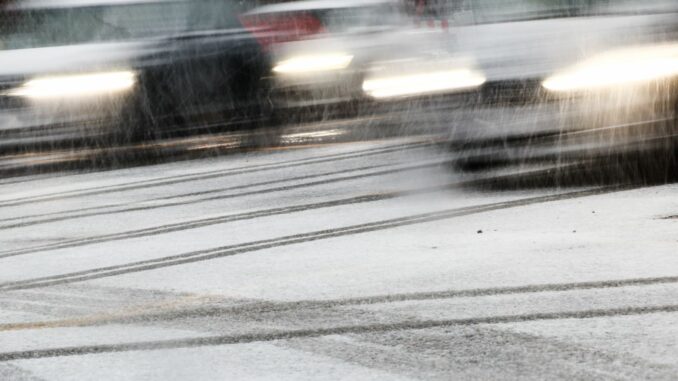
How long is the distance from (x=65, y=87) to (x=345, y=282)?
7928 mm

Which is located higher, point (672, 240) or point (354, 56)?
point (354, 56)

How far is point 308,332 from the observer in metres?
6.38

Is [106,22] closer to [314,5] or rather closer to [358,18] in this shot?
[314,5]

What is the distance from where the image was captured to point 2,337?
6676 millimetres

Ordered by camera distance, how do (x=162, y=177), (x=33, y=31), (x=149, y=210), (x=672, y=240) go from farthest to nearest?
(x=33, y=31)
(x=162, y=177)
(x=149, y=210)
(x=672, y=240)

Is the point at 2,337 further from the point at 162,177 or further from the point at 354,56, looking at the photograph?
the point at 354,56

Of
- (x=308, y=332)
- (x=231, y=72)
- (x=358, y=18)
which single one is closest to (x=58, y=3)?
(x=231, y=72)

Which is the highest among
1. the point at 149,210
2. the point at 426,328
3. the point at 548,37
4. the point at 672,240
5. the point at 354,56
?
the point at 354,56

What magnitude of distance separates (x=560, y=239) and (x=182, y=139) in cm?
819

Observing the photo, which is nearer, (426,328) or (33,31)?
(426,328)

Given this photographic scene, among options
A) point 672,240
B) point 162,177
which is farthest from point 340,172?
point 672,240

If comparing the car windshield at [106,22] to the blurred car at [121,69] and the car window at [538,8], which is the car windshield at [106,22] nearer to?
the blurred car at [121,69]

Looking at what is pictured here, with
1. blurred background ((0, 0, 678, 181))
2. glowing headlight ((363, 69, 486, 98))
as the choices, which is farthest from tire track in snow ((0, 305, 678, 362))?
blurred background ((0, 0, 678, 181))

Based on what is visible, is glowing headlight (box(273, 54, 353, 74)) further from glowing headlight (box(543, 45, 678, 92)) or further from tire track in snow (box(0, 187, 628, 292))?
tire track in snow (box(0, 187, 628, 292))
